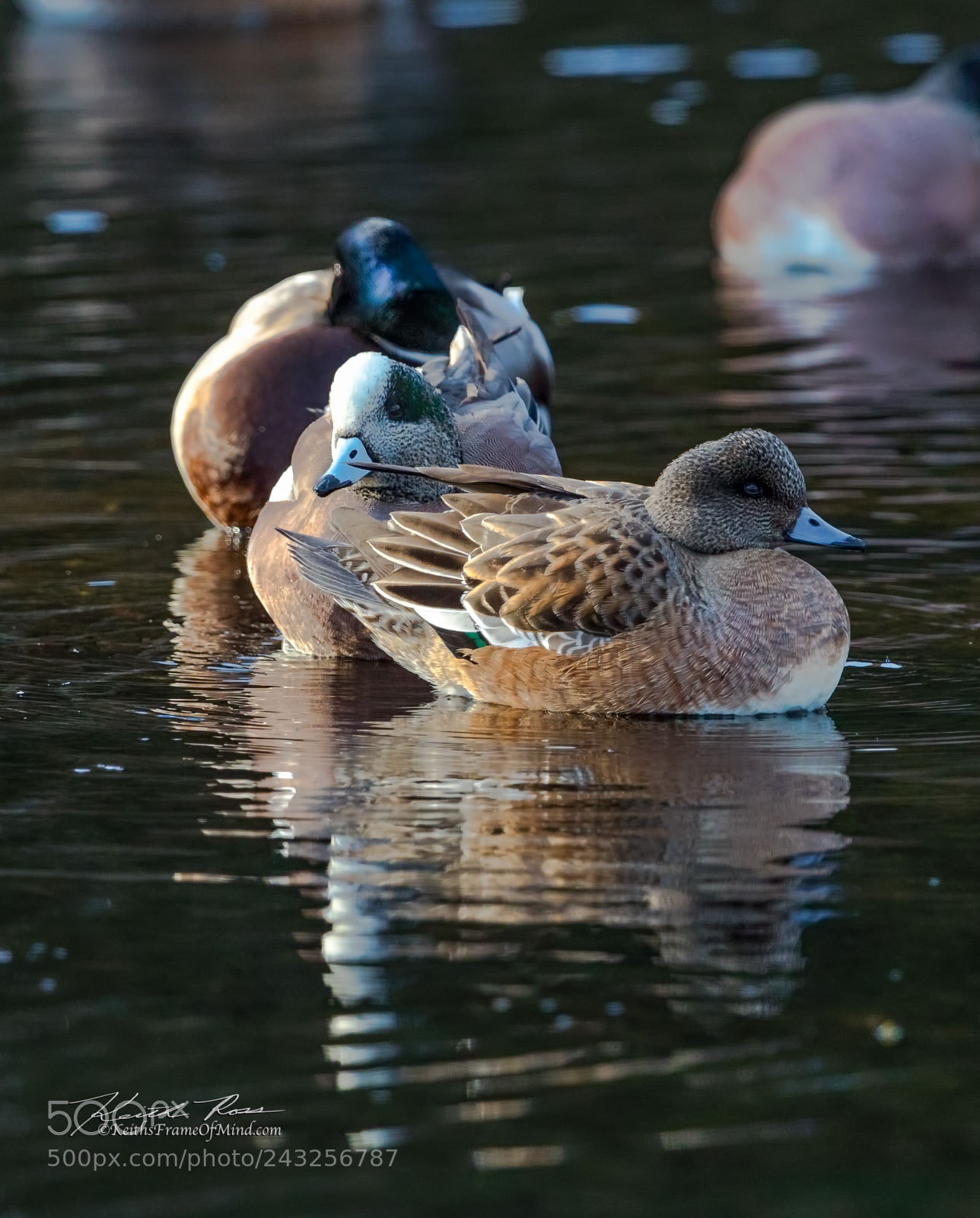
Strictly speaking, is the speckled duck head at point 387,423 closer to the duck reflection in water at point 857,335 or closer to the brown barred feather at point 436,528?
the brown barred feather at point 436,528

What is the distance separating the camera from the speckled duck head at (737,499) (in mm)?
5566

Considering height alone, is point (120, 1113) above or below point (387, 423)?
above

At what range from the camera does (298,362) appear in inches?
300

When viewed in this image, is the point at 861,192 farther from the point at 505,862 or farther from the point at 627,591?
the point at 505,862

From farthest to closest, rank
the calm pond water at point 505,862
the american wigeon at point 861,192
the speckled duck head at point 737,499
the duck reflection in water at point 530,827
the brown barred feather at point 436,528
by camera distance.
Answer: the american wigeon at point 861,192
the brown barred feather at point 436,528
the speckled duck head at point 737,499
the duck reflection in water at point 530,827
the calm pond water at point 505,862

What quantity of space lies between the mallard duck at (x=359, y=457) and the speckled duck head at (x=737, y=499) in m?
0.79

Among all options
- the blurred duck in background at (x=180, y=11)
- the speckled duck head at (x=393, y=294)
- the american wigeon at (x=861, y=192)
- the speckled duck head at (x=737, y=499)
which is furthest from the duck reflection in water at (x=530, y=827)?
the blurred duck in background at (x=180, y=11)

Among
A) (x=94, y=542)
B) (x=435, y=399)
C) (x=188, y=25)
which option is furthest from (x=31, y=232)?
(x=188, y=25)

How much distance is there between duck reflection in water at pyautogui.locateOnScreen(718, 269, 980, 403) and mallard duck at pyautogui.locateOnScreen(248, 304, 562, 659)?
2.68m

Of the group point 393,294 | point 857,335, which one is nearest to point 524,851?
point 393,294

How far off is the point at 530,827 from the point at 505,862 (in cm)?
22

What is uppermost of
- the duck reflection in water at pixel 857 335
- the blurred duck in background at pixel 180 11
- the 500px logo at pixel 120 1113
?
the 500px logo at pixel 120 1113

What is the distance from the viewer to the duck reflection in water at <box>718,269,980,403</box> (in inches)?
365

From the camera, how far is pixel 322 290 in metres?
8.31
